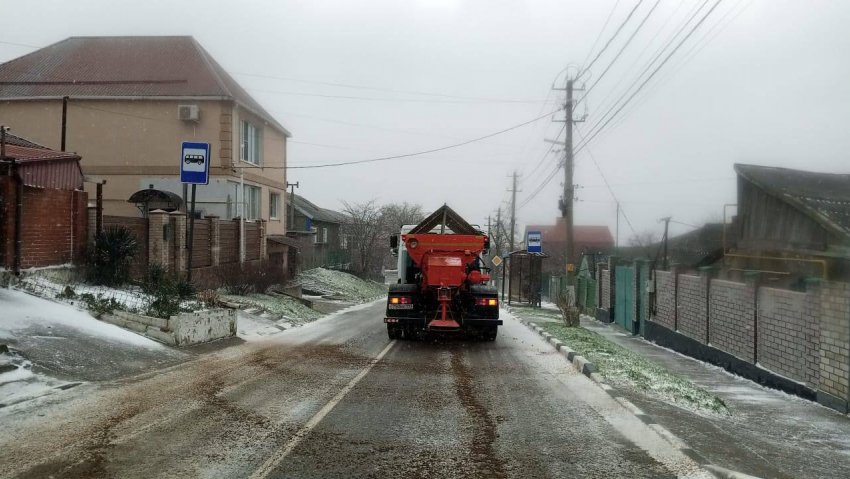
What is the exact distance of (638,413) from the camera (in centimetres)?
715

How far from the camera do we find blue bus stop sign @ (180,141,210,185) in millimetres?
14258

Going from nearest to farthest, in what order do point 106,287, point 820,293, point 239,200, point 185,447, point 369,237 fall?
1. point 185,447
2. point 820,293
3. point 106,287
4. point 239,200
5. point 369,237

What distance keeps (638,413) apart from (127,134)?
995 inches

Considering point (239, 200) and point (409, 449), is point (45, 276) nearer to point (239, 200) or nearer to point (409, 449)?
point (409, 449)

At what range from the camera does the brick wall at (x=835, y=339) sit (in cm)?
749

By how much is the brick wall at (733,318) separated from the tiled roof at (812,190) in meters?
1.60

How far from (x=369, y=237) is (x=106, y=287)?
3834cm

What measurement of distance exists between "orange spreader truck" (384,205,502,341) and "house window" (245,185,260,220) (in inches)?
612

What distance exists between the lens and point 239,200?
2677cm

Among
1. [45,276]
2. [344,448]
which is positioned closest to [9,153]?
[45,276]

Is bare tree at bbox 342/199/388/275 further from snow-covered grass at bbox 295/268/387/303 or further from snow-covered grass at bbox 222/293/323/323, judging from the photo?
snow-covered grass at bbox 222/293/323/323

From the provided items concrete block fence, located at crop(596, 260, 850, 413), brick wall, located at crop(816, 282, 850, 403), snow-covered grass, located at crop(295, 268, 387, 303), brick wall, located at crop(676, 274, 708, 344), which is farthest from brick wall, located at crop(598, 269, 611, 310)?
brick wall, located at crop(816, 282, 850, 403)

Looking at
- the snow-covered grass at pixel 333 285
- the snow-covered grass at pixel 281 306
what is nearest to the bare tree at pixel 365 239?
the snow-covered grass at pixel 333 285

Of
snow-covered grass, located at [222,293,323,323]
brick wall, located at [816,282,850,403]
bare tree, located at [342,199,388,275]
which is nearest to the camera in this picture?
brick wall, located at [816,282,850,403]
